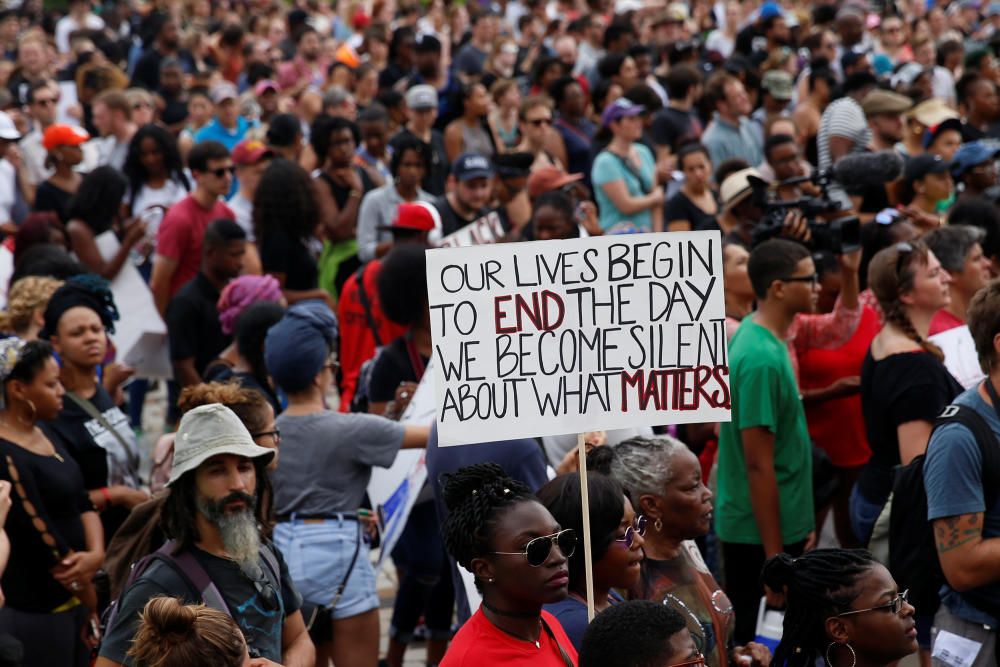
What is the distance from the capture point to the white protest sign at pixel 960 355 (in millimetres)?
5922

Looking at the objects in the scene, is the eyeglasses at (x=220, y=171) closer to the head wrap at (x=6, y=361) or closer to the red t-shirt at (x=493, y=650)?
the head wrap at (x=6, y=361)

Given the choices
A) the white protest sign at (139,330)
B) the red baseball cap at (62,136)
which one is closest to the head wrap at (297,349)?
the white protest sign at (139,330)

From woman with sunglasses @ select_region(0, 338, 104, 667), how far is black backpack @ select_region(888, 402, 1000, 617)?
2.94m

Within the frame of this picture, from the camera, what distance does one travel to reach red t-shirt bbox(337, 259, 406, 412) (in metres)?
7.28

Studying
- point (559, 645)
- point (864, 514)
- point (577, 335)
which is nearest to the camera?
point (559, 645)

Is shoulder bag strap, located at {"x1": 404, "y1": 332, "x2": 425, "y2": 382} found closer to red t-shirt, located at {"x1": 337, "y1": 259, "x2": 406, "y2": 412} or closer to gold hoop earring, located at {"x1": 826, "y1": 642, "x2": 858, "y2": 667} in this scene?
red t-shirt, located at {"x1": 337, "y1": 259, "x2": 406, "y2": 412}

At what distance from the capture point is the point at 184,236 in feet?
28.9

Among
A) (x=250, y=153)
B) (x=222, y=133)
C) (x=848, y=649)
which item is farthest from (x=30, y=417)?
(x=222, y=133)

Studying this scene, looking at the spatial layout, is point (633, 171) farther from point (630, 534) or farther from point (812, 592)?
point (812, 592)

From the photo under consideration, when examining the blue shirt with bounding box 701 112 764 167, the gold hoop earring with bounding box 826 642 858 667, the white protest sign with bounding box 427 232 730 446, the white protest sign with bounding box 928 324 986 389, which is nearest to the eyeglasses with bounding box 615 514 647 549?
the white protest sign with bounding box 427 232 730 446

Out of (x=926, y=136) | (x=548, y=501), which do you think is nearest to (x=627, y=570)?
(x=548, y=501)

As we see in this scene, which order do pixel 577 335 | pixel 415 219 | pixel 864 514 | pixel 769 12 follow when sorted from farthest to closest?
pixel 769 12
pixel 415 219
pixel 864 514
pixel 577 335

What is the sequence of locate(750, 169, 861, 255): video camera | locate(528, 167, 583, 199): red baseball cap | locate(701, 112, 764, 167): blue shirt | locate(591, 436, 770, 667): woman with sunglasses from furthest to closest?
1. locate(701, 112, 764, 167): blue shirt
2. locate(528, 167, 583, 199): red baseball cap
3. locate(750, 169, 861, 255): video camera
4. locate(591, 436, 770, 667): woman with sunglasses

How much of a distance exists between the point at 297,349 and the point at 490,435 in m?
1.45
